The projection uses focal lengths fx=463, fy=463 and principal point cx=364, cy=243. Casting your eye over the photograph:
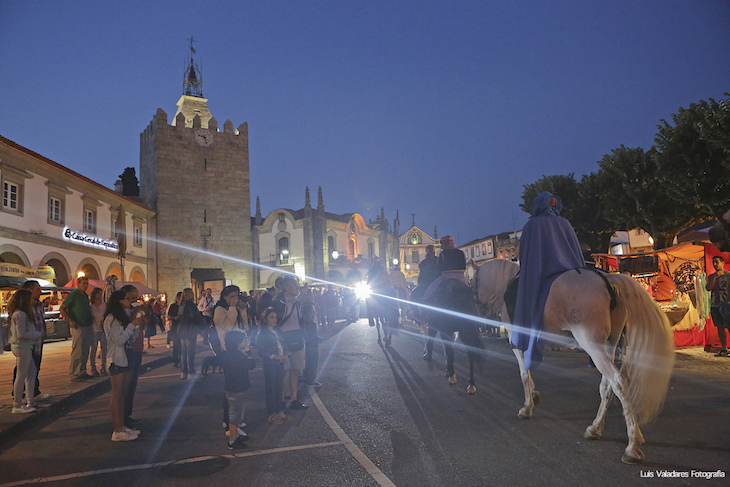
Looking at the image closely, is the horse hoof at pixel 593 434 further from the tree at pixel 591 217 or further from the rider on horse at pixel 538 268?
the tree at pixel 591 217

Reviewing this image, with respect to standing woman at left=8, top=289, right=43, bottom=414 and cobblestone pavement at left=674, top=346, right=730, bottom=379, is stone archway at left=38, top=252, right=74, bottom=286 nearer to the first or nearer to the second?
standing woman at left=8, top=289, right=43, bottom=414

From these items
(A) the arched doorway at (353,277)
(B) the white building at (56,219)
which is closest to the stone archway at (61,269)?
(B) the white building at (56,219)

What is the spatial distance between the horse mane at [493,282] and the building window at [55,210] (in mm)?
21144

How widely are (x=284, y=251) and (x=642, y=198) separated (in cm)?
3068

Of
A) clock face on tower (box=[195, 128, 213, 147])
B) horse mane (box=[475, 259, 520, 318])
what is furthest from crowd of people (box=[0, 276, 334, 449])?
clock face on tower (box=[195, 128, 213, 147])

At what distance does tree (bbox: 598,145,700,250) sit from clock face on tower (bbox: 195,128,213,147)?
2713 cm

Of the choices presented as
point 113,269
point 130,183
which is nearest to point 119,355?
point 113,269

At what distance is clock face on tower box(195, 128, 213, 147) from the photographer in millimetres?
35156

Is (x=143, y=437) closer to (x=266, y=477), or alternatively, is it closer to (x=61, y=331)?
(x=266, y=477)

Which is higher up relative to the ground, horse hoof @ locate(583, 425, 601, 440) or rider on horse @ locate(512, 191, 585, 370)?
rider on horse @ locate(512, 191, 585, 370)

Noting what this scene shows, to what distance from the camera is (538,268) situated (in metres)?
4.93

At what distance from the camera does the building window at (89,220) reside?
24.2m

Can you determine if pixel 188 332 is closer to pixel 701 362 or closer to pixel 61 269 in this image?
pixel 701 362

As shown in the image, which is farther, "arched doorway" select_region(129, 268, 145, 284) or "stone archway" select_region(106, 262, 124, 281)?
"arched doorway" select_region(129, 268, 145, 284)
